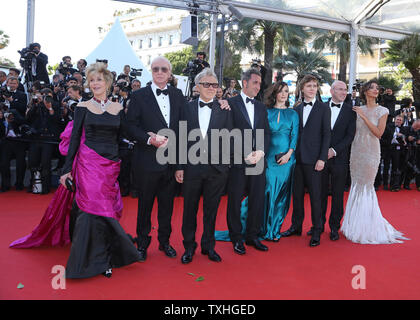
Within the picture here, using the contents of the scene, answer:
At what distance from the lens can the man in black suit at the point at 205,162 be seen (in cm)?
379

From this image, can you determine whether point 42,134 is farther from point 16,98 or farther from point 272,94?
point 272,94

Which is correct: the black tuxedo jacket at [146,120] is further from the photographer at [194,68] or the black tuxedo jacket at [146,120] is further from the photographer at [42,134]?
the photographer at [194,68]

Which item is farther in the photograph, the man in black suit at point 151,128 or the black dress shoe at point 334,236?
the black dress shoe at point 334,236

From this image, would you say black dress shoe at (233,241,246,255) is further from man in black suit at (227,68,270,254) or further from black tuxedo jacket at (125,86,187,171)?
black tuxedo jacket at (125,86,187,171)

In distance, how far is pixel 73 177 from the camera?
3527mm

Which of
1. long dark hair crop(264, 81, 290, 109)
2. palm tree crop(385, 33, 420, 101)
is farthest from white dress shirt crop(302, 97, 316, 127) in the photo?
palm tree crop(385, 33, 420, 101)

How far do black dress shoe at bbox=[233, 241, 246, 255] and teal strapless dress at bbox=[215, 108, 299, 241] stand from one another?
38cm

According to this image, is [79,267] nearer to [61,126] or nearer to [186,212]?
[186,212]

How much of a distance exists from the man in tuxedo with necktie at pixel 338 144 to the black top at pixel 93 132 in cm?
253

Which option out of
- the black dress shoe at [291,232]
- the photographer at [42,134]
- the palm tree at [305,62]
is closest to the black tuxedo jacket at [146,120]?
the black dress shoe at [291,232]

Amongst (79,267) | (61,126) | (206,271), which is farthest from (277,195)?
(61,126)

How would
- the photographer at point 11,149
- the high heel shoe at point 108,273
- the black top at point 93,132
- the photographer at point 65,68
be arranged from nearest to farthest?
the high heel shoe at point 108,273 → the black top at point 93,132 → the photographer at point 11,149 → the photographer at point 65,68

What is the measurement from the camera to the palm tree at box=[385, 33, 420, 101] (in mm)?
13375

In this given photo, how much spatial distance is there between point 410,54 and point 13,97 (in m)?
12.6
